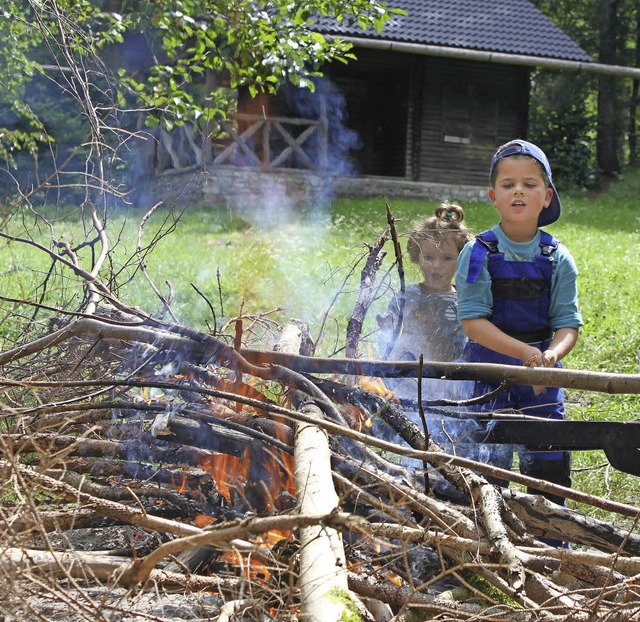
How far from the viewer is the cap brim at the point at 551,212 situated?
3.30 m

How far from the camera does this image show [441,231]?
4012 mm

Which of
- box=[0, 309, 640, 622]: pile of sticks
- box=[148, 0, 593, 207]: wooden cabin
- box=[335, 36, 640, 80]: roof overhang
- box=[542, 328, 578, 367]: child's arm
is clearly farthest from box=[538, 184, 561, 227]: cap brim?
box=[148, 0, 593, 207]: wooden cabin

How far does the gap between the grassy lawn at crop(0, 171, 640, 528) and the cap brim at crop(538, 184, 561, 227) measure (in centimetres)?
59

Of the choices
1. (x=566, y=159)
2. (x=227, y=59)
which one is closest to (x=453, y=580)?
(x=227, y=59)

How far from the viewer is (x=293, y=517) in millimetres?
1362

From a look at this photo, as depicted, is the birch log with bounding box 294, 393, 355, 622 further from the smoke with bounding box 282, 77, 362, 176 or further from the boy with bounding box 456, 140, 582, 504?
the smoke with bounding box 282, 77, 362, 176

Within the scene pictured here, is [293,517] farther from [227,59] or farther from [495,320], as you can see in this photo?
[227,59]

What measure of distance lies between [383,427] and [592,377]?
857mm

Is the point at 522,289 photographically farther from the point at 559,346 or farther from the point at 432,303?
the point at 432,303

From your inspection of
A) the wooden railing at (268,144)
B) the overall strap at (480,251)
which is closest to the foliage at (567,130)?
the wooden railing at (268,144)

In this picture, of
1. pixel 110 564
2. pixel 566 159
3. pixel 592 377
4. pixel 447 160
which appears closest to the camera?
pixel 110 564

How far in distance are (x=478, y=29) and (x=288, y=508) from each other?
15409mm

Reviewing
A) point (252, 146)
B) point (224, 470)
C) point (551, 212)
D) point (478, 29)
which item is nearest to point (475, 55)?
point (478, 29)

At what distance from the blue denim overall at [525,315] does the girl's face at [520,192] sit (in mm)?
111
